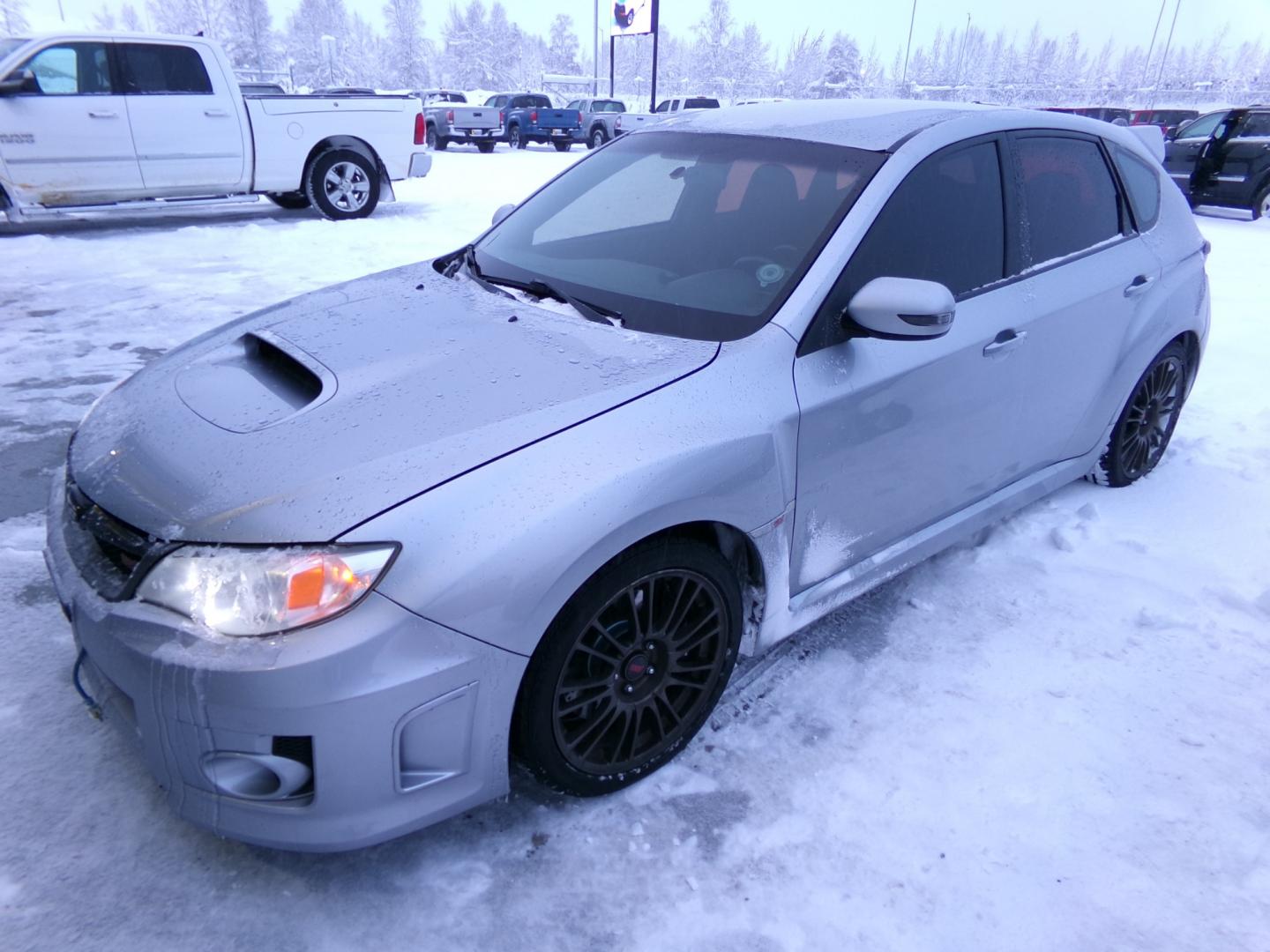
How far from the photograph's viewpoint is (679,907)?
1.95 m

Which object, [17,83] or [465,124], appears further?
[465,124]

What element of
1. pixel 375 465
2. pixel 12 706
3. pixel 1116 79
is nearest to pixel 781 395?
pixel 375 465

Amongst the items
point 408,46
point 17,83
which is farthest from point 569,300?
point 408,46

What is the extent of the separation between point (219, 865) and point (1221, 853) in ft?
8.01

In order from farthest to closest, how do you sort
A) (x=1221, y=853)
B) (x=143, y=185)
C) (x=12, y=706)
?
(x=143, y=185)
(x=12, y=706)
(x=1221, y=853)

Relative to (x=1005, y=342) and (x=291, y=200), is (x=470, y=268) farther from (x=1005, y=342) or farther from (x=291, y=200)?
(x=291, y=200)

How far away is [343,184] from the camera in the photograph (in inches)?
406

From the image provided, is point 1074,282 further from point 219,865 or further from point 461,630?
point 219,865

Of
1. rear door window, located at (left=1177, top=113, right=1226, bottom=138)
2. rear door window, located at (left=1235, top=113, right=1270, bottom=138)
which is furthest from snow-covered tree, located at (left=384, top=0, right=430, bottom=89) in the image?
rear door window, located at (left=1235, top=113, right=1270, bottom=138)

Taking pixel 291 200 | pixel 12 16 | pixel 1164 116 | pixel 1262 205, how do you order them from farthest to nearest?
pixel 12 16, pixel 1164 116, pixel 1262 205, pixel 291 200

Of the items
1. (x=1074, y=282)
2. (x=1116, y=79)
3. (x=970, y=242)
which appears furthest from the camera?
(x=1116, y=79)

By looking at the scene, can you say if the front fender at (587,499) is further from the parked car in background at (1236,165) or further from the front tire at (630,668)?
the parked car in background at (1236,165)

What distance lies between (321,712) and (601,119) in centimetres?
2942

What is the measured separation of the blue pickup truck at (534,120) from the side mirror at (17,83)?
67.1 ft
